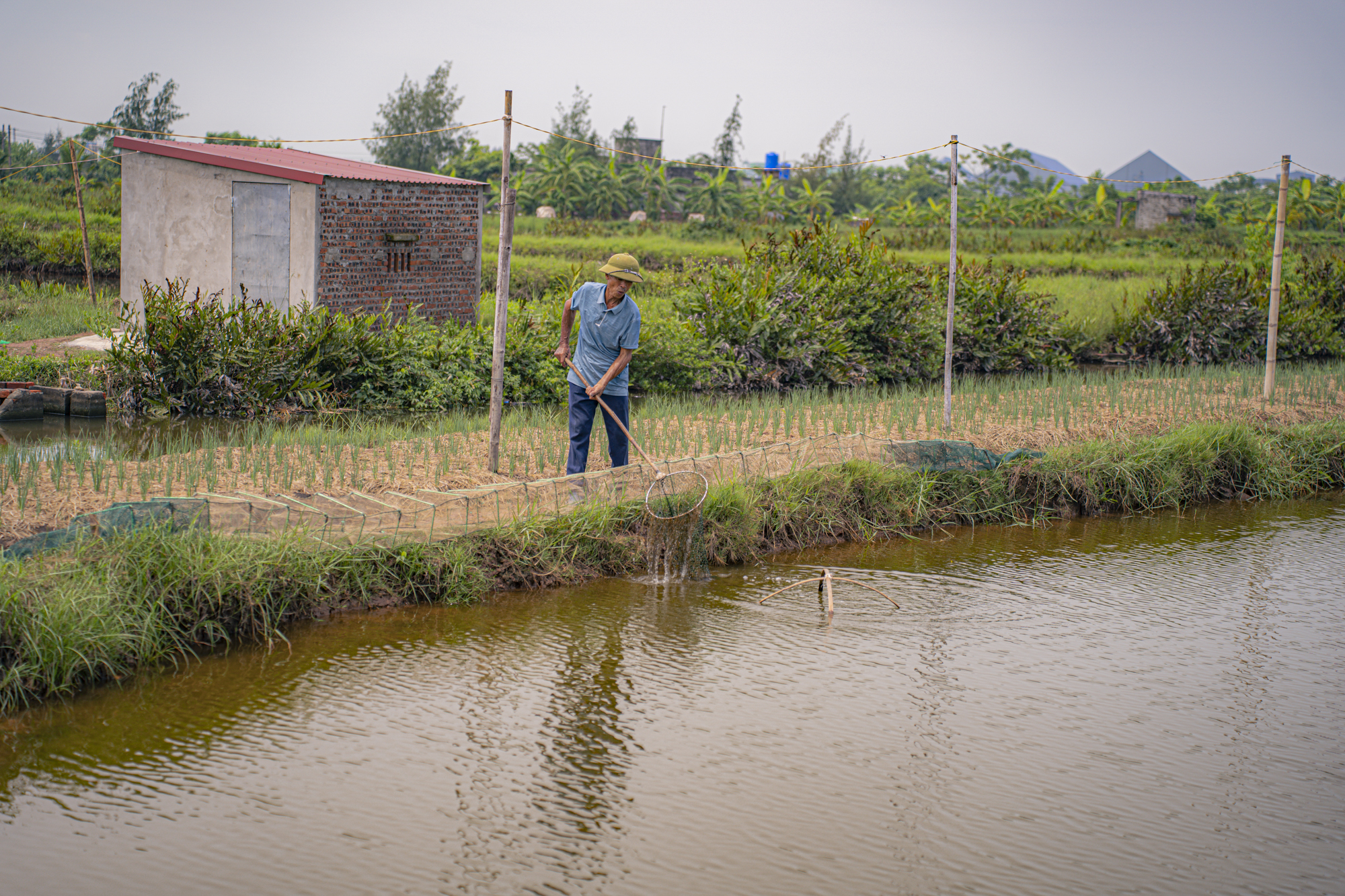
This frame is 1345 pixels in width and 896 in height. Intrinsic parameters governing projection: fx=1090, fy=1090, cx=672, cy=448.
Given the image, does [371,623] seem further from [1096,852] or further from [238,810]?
[1096,852]

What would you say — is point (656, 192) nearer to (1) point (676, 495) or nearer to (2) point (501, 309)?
(2) point (501, 309)

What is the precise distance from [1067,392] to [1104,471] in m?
2.70

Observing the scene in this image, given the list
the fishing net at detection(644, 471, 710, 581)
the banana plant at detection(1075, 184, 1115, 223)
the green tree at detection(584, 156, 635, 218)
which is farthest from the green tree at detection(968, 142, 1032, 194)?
the fishing net at detection(644, 471, 710, 581)

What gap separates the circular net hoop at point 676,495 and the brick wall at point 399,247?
7.20m

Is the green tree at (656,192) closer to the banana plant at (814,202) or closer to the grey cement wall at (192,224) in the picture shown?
the banana plant at (814,202)

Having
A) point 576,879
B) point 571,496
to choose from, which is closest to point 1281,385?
point 571,496

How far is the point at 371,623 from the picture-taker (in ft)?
17.6

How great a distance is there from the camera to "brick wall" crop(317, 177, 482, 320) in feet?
42.4

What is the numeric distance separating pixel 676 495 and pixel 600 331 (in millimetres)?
1104

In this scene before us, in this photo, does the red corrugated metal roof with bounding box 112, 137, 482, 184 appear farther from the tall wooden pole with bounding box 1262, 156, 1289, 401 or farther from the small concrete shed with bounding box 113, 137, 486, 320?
the tall wooden pole with bounding box 1262, 156, 1289, 401

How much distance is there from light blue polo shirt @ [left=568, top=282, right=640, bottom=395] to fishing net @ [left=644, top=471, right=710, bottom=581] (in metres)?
0.82

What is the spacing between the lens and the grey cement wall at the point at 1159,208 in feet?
117

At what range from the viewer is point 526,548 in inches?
236

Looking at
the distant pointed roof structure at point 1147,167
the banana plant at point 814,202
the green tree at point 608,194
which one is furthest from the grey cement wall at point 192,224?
the distant pointed roof structure at point 1147,167
